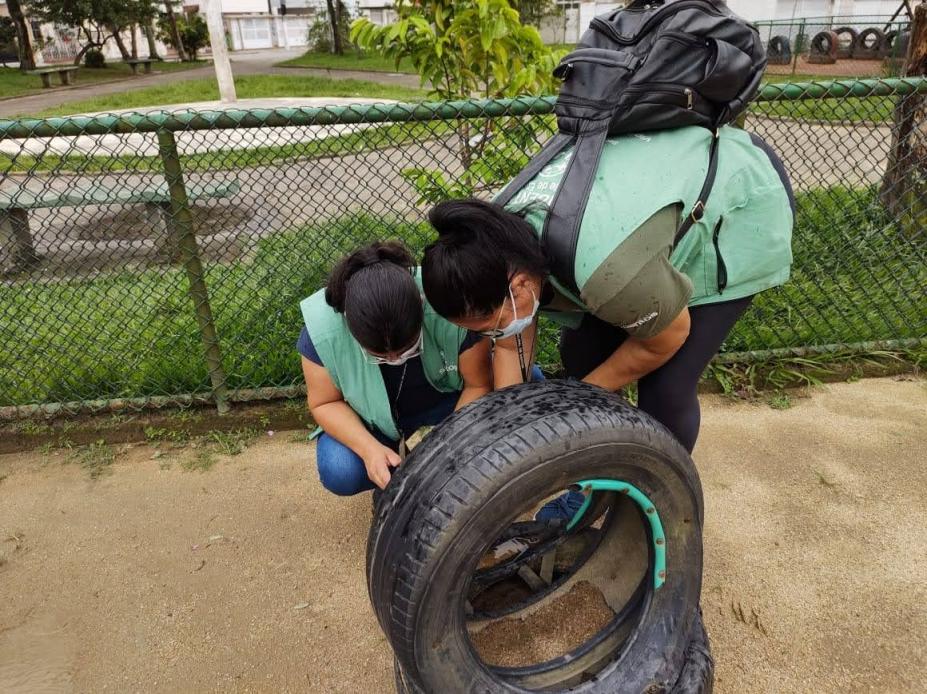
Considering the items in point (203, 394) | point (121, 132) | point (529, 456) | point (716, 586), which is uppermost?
point (121, 132)

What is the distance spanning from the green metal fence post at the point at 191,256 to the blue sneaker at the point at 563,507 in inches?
60.4

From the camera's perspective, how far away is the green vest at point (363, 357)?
1870 millimetres

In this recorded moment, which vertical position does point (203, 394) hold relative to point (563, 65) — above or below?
below

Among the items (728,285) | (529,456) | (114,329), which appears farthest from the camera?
(114,329)

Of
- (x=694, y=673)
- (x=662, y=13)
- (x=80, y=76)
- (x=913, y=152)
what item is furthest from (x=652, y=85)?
(x=80, y=76)

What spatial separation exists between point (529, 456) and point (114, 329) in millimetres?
2874

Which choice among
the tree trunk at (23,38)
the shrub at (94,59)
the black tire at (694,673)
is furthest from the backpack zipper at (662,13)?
the shrub at (94,59)

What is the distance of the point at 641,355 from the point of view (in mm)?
1720

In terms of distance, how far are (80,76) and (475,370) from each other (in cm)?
2791

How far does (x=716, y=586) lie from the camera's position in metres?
2.13

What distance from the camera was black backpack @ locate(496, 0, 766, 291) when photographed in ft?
4.74

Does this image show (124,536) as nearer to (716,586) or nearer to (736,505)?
(716,586)

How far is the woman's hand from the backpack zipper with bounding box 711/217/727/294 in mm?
961

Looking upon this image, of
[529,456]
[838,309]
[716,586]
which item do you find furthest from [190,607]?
[838,309]
